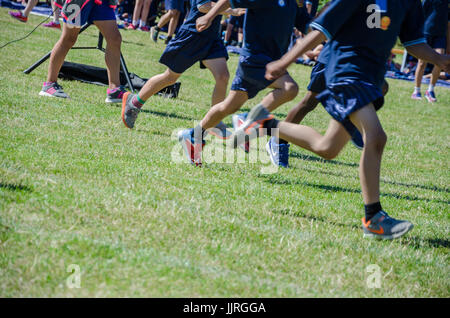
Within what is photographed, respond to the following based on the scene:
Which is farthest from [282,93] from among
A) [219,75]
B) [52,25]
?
[52,25]

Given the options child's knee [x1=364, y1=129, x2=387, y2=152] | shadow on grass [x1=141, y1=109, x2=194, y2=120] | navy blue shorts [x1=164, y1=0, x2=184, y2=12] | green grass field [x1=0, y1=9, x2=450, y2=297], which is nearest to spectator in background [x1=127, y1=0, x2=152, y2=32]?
navy blue shorts [x1=164, y1=0, x2=184, y2=12]

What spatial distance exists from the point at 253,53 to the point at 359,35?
119 cm

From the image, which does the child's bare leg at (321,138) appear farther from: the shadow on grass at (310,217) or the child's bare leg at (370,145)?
the shadow on grass at (310,217)

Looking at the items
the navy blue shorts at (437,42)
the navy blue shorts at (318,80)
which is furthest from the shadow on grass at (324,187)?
the navy blue shorts at (437,42)

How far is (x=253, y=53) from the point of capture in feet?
14.4

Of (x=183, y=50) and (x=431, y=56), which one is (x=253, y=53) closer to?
(x=183, y=50)

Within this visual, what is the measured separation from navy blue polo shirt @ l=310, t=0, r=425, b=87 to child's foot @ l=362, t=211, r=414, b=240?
2.82 ft

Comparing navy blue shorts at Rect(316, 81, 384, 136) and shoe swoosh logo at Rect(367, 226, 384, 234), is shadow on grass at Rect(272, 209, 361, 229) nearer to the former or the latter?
shoe swoosh logo at Rect(367, 226, 384, 234)

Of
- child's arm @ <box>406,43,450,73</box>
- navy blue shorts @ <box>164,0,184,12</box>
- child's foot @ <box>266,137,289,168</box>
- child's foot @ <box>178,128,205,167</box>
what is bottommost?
navy blue shorts @ <box>164,0,184,12</box>

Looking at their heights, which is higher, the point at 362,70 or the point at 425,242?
the point at 362,70

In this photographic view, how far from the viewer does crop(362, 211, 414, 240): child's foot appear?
3418 mm

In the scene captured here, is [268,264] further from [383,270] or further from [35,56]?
[35,56]

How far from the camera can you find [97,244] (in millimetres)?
2600

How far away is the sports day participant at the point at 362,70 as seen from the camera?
3.30 meters
